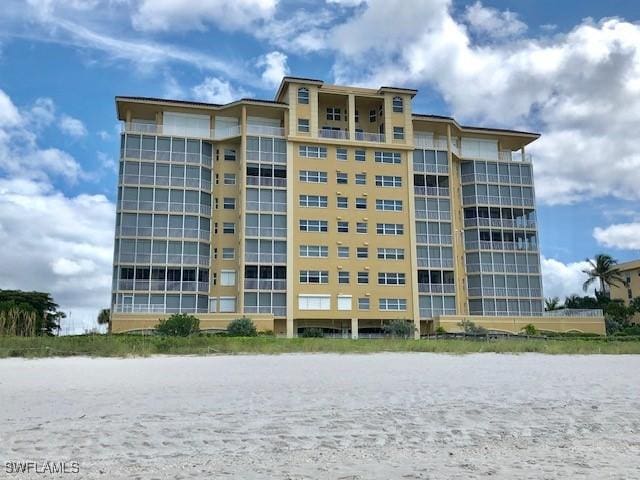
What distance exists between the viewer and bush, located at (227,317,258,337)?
5262 centimetres

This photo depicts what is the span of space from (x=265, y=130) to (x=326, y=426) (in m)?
57.2

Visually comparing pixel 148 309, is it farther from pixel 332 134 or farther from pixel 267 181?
pixel 332 134

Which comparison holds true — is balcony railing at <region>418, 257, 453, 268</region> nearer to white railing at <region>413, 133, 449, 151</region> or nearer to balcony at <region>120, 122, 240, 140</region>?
white railing at <region>413, 133, 449, 151</region>

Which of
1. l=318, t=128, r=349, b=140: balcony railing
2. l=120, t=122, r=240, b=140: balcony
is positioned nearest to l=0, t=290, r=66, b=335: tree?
l=120, t=122, r=240, b=140: balcony

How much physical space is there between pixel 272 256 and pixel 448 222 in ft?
64.6

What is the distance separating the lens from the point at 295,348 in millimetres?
32938

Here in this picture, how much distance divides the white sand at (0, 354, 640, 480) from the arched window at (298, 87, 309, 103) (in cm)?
5049

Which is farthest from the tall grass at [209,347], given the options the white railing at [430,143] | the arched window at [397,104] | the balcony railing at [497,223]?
the arched window at [397,104]

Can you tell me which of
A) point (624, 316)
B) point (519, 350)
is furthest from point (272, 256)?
point (624, 316)

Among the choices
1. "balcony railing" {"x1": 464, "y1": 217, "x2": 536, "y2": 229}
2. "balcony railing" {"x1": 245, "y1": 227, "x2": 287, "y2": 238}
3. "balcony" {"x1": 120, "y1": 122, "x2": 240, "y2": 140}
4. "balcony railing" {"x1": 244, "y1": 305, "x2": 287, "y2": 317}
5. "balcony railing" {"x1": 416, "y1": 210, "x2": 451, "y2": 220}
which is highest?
"balcony" {"x1": 120, "y1": 122, "x2": 240, "y2": 140}

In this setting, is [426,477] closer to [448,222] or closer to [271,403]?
[271,403]

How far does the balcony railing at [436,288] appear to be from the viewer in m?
64.6

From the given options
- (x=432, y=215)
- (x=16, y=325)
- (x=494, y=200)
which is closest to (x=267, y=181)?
(x=432, y=215)

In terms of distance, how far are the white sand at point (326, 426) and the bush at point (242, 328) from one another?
3511 centimetres
